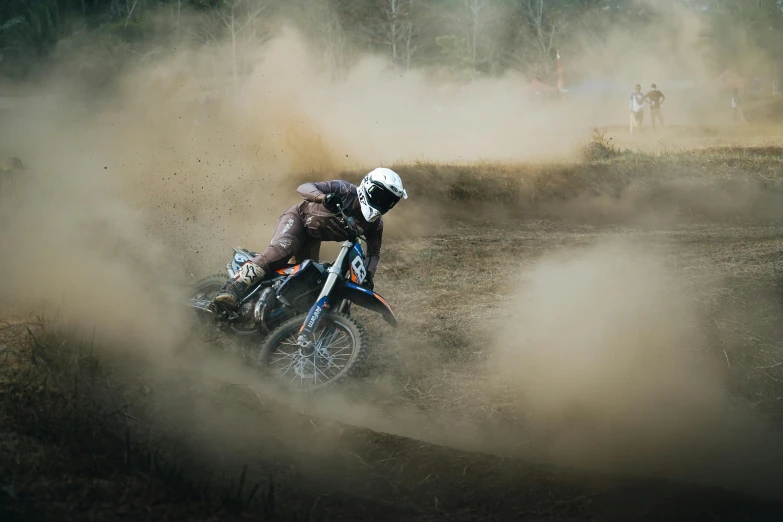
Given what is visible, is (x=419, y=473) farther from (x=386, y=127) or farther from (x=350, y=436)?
(x=386, y=127)

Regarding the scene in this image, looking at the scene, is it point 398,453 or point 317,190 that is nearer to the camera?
point 398,453

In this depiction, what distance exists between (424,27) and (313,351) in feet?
129

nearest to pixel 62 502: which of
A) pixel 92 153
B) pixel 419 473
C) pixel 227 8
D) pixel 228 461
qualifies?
pixel 228 461

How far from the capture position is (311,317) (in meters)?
7.30

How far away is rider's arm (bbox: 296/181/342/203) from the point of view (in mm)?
7789

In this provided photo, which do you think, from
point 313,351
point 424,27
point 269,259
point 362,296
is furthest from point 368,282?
point 424,27

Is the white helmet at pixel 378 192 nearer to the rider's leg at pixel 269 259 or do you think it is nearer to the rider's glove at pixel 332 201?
the rider's glove at pixel 332 201

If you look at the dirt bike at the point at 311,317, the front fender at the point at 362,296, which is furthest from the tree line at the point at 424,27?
the front fender at the point at 362,296

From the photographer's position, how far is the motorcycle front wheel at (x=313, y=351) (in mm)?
7383

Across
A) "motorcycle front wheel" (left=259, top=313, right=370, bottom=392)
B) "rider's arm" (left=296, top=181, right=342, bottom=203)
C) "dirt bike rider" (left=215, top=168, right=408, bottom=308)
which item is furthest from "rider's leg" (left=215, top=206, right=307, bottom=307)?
"motorcycle front wheel" (left=259, top=313, right=370, bottom=392)

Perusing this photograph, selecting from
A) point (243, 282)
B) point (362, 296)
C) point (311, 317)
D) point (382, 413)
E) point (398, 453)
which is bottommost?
point (398, 453)

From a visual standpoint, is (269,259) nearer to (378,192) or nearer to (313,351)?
(313,351)

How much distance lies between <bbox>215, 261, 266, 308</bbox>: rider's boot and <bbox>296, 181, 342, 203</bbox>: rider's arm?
0.88 metres

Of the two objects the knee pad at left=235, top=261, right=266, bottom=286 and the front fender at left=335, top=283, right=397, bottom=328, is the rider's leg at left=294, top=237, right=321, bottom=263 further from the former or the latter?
the front fender at left=335, top=283, right=397, bottom=328
